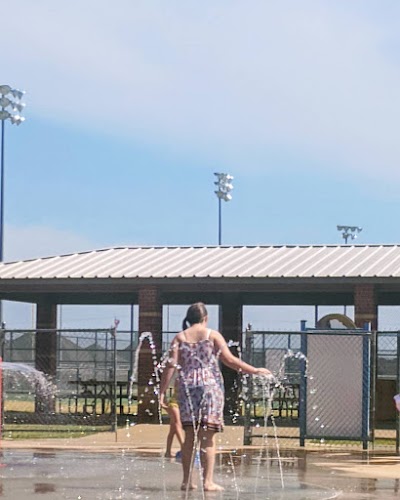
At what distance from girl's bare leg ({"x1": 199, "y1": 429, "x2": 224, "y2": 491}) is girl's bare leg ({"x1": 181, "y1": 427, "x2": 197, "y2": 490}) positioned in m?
0.10

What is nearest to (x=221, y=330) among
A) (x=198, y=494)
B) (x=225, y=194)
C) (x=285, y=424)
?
(x=285, y=424)

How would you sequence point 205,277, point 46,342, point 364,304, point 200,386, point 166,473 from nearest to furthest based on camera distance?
point 200,386
point 166,473
point 364,304
point 205,277
point 46,342

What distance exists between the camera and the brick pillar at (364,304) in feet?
85.0

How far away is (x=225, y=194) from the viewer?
6912 cm

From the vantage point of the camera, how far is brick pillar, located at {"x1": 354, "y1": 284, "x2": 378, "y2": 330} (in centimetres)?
2592

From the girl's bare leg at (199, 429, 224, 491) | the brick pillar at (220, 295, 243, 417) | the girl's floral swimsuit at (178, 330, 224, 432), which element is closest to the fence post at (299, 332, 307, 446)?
the girl's bare leg at (199, 429, 224, 491)

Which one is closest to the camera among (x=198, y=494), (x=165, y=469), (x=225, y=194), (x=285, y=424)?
(x=198, y=494)

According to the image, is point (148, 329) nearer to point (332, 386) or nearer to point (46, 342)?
point (46, 342)

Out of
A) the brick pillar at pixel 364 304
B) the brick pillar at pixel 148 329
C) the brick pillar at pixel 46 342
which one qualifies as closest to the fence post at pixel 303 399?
the brick pillar at pixel 364 304

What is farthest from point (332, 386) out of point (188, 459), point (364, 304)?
point (188, 459)

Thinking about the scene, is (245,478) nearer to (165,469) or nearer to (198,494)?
(165,469)

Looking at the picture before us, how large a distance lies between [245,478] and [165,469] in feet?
4.10

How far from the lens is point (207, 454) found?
1067 cm

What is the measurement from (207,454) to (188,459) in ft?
1.03
